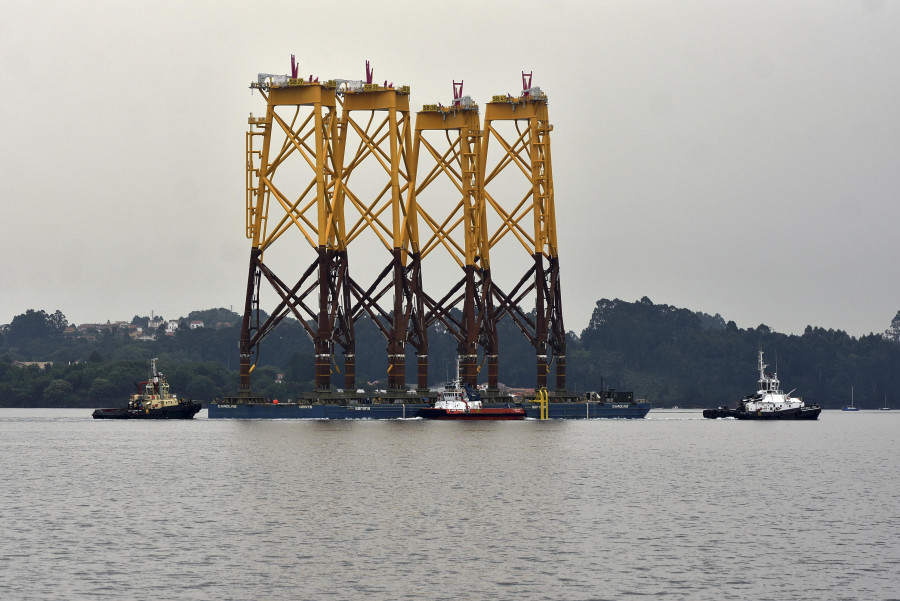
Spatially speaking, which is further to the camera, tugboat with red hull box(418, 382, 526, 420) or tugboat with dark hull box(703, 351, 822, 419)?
tugboat with dark hull box(703, 351, 822, 419)

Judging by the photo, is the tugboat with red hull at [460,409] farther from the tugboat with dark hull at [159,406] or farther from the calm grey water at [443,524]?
the calm grey water at [443,524]

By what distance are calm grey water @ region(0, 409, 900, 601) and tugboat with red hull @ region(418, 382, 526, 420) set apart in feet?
147

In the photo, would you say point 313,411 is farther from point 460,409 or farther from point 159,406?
point 159,406

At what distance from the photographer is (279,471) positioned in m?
79.6

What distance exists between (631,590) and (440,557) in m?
7.85

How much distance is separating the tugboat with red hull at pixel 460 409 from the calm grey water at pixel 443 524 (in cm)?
4481

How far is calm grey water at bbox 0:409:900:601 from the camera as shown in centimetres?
4359

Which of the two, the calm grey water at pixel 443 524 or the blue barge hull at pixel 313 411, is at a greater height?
the blue barge hull at pixel 313 411

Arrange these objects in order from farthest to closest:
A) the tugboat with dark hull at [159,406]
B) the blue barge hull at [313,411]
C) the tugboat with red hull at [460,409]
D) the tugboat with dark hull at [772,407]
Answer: the tugboat with dark hull at [772,407]
the tugboat with dark hull at [159,406]
the tugboat with red hull at [460,409]
the blue barge hull at [313,411]

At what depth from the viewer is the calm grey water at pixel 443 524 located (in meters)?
43.6

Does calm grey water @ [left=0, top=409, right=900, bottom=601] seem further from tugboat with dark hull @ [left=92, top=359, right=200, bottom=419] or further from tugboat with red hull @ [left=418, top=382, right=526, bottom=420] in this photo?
tugboat with dark hull @ [left=92, top=359, right=200, bottom=419]

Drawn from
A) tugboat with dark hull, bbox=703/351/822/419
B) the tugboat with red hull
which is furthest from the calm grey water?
tugboat with dark hull, bbox=703/351/822/419

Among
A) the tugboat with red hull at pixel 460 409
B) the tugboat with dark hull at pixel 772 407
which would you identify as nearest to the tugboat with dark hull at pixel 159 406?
the tugboat with red hull at pixel 460 409

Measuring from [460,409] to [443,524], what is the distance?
92385 millimetres
